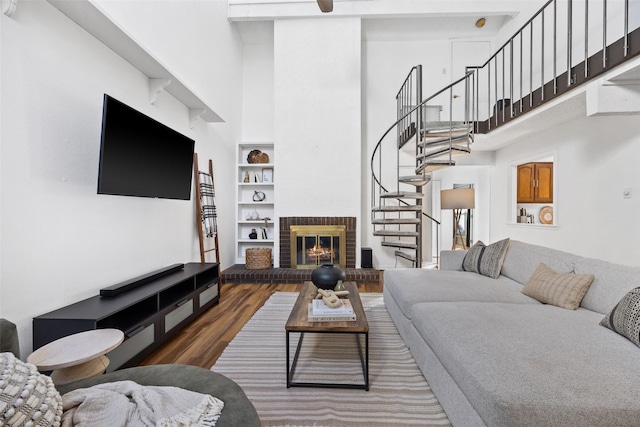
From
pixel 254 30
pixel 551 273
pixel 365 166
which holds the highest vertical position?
pixel 254 30

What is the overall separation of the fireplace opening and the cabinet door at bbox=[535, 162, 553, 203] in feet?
11.9

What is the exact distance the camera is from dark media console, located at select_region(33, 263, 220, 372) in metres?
1.72

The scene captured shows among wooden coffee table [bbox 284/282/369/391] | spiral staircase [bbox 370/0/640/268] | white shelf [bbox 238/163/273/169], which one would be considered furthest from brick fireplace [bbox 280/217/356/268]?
wooden coffee table [bbox 284/282/369/391]

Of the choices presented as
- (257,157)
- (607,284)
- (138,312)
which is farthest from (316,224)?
(607,284)

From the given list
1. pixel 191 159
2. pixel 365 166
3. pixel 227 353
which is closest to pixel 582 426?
pixel 227 353

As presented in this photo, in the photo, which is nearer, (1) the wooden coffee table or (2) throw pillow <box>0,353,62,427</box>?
(2) throw pillow <box>0,353,62,427</box>

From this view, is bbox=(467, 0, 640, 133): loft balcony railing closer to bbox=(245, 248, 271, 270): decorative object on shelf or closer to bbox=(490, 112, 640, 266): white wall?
bbox=(490, 112, 640, 266): white wall

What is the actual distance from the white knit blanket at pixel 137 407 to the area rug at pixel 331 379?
2.08 feet

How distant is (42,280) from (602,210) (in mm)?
5424

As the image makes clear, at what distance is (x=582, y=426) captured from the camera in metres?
0.98

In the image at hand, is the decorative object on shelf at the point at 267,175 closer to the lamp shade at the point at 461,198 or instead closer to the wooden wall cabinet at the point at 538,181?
the lamp shade at the point at 461,198

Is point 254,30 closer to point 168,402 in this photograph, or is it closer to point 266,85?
point 266,85

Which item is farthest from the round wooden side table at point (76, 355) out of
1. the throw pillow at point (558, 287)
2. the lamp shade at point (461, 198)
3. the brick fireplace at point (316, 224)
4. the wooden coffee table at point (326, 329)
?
the lamp shade at point (461, 198)

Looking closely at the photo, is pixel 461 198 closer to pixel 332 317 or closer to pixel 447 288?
pixel 447 288
